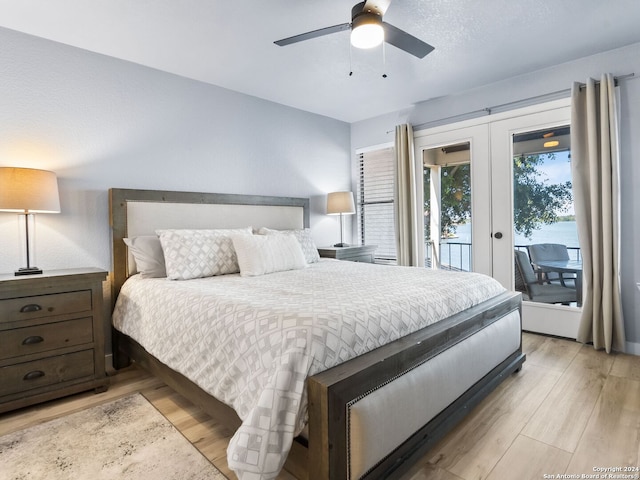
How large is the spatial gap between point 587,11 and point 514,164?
143cm

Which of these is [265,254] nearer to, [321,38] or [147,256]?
[147,256]

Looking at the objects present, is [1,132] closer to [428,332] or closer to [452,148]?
[428,332]

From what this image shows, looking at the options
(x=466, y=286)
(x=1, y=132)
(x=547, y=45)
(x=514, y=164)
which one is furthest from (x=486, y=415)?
(x=1, y=132)

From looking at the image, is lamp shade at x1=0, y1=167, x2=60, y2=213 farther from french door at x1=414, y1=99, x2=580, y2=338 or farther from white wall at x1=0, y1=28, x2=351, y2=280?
french door at x1=414, y1=99, x2=580, y2=338

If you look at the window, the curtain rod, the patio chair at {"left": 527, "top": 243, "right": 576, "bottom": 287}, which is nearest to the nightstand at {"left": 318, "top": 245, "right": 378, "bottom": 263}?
the window

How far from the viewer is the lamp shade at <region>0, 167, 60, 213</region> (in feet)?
7.30

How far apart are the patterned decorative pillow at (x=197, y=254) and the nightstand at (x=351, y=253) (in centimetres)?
141

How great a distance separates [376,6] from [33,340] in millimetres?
2803

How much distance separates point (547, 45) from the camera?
2.86 m

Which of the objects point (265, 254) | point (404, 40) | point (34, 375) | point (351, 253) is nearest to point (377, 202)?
point (351, 253)

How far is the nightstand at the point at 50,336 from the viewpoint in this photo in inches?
82.8

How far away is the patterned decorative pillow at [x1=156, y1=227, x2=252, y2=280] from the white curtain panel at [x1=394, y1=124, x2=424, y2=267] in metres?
2.18

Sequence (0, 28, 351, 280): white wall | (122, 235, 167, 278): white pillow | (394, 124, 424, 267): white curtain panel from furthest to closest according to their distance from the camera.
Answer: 1. (394, 124, 424, 267): white curtain panel
2. (122, 235, 167, 278): white pillow
3. (0, 28, 351, 280): white wall

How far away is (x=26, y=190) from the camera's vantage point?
89.6 inches
